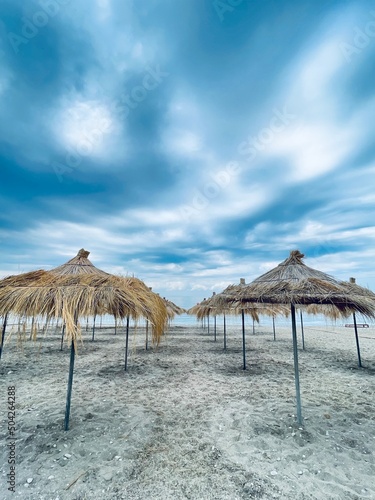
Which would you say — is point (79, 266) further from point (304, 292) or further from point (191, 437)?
point (304, 292)

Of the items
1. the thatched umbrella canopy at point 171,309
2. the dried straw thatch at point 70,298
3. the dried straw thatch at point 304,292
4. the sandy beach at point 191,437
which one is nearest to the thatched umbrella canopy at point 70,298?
the dried straw thatch at point 70,298

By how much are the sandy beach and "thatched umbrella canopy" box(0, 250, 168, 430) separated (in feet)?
1.88

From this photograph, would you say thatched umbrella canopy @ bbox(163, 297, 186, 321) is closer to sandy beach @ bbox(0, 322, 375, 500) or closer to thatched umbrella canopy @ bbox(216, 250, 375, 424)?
sandy beach @ bbox(0, 322, 375, 500)

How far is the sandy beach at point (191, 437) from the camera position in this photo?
2590 mm

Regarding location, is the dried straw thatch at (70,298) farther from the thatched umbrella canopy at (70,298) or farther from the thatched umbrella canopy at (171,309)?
the thatched umbrella canopy at (171,309)

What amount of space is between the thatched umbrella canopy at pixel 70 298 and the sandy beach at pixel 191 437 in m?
0.57

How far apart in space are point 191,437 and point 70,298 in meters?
2.56

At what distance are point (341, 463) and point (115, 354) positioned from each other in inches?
312

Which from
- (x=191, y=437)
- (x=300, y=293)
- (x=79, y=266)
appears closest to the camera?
(x=191, y=437)

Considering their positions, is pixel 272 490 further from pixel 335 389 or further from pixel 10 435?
pixel 335 389

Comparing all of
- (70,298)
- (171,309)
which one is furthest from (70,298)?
(171,309)

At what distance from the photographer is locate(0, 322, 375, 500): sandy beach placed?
2590 mm

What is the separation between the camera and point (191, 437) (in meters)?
3.51

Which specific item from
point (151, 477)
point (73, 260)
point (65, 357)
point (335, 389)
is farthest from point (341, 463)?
point (65, 357)
